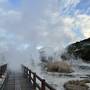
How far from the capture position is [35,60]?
77.2 meters

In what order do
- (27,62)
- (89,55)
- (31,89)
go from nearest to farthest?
(31,89) < (27,62) < (89,55)

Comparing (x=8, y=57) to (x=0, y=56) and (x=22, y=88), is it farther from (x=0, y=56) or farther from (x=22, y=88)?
(x=22, y=88)

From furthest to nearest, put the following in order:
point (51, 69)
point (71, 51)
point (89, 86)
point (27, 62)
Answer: point (71, 51) → point (27, 62) → point (51, 69) → point (89, 86)

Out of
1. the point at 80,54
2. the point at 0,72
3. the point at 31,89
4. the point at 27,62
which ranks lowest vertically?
the point at 31,89

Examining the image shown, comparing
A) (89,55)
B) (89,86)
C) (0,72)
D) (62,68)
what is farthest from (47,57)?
(0,72)

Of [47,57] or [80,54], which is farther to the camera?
[80,54]

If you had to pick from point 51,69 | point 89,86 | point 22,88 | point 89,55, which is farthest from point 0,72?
point 89,55

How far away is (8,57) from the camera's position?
81000 millimetres

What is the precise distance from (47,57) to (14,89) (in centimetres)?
7493

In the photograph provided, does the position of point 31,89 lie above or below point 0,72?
below

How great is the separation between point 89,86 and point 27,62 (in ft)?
140

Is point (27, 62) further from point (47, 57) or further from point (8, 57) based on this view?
point (47, 57)

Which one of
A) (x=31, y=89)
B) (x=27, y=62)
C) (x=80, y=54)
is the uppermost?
(x=80, y=54)

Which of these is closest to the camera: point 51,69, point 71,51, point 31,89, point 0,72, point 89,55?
point 31,89
